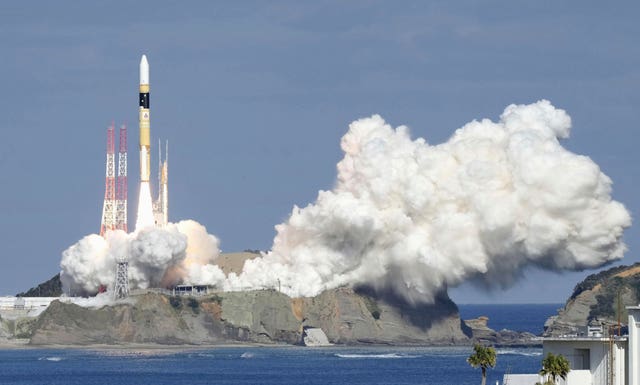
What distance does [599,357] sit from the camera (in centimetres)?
7075

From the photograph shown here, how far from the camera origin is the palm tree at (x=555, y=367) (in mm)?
69250

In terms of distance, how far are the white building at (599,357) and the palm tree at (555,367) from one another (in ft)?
2.29

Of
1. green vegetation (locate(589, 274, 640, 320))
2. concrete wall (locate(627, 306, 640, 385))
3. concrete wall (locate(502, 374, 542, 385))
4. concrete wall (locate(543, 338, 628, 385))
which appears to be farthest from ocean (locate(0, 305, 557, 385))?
concrete wall (locate(627, 306, 640, 385))

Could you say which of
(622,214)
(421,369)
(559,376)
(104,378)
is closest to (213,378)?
(104,378)

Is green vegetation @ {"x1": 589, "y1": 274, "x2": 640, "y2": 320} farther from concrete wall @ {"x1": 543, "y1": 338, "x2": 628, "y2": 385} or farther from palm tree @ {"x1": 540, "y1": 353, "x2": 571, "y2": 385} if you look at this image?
A: palm tree @ {"x1": 540, "y1": 353, "x2": 571, "y2": 385}

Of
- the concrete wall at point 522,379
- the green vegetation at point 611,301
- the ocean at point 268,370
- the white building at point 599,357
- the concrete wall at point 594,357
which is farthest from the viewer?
the green vegetation at point 611,301

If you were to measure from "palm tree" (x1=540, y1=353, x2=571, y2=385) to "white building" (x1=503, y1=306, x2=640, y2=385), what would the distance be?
70cm

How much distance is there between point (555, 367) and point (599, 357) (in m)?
2.43

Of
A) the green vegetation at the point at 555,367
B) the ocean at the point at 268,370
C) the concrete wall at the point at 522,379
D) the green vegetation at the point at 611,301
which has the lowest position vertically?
the ocean at the point at 268,370

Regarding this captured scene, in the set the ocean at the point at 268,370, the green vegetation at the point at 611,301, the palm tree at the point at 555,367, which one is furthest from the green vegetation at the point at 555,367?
the green vegetation at the point at 611,301

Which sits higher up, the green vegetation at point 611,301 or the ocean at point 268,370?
the green vegetation at point 611,301

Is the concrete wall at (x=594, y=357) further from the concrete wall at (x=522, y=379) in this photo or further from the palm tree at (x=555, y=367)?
the concrete wall at (x=522, y=379)

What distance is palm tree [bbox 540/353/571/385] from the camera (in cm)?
6925

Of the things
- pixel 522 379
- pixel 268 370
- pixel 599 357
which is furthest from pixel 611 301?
pixel 599 357
